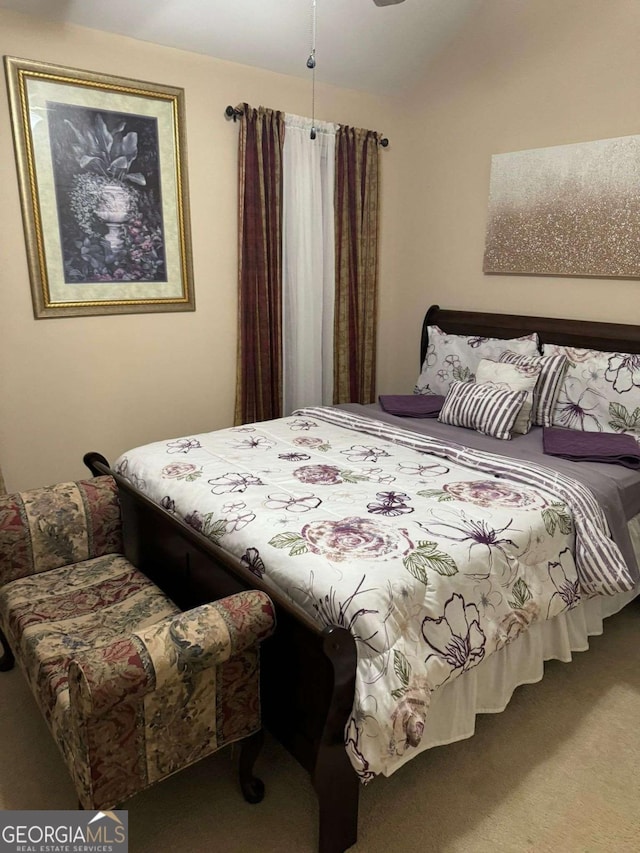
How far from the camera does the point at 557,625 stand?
6.92 ft

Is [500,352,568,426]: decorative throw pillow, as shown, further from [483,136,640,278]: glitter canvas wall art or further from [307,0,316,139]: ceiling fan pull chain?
[307,0,316,139]: ceiling fan pull chain

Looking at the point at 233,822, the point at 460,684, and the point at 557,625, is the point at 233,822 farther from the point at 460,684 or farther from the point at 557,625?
the point at 557,625

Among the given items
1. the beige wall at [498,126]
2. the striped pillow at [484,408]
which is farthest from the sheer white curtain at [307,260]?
the striped pillow at [484,408]

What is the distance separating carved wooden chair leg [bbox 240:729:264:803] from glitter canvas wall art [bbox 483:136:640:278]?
8.78 feet

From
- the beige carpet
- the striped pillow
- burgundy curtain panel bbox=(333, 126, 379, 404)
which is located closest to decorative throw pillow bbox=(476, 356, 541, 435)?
the striped pillow

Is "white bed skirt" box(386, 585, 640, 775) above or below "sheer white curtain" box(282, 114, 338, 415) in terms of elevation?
below

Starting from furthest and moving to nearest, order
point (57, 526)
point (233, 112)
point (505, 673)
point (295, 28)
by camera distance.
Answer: point (233, 112), point (295, 28), point (57, 526), point (505, 673)

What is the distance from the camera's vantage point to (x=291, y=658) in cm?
160

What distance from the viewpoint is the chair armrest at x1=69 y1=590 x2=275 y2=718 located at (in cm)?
127

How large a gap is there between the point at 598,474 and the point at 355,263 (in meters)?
2.17

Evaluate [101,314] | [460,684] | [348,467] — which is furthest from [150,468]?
[460,684]

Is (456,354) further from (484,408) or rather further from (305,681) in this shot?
(305,681)

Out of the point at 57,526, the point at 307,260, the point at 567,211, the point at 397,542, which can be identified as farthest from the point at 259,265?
the point at 397,542

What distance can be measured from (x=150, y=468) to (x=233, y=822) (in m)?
1.24
